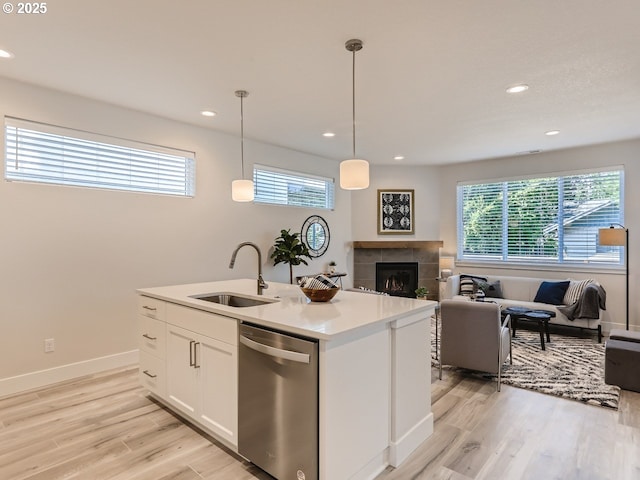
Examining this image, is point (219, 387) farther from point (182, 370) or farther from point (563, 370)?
point (563, 370)

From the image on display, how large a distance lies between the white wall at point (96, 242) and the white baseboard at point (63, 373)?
0.03 meters

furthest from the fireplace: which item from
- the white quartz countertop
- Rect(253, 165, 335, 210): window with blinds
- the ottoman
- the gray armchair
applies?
the white quartz countertop

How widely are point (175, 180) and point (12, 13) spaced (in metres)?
2.22

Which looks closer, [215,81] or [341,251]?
[215,81]

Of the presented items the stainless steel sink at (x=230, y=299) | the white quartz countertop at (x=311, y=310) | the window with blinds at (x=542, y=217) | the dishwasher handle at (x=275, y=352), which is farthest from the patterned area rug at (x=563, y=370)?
the dishwasher handle at (x=275, y=352)

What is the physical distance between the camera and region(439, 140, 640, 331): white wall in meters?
5.09

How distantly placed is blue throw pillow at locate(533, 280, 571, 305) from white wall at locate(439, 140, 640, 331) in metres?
0.56

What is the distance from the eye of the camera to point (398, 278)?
7016mm

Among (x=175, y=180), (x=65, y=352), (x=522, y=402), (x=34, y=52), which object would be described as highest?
(x=34, y=52)

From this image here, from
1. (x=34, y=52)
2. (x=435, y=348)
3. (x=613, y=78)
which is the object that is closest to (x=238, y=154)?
(x=34, y=52)

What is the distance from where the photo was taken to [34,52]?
8.75 feet

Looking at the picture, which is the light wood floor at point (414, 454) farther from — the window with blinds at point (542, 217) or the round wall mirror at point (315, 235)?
the round wall mirror at point (315, 235)

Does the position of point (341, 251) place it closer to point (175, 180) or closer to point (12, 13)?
point (175, 180)

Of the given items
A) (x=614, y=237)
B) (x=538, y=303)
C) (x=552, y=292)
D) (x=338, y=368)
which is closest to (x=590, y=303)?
(x=552, y=292)
